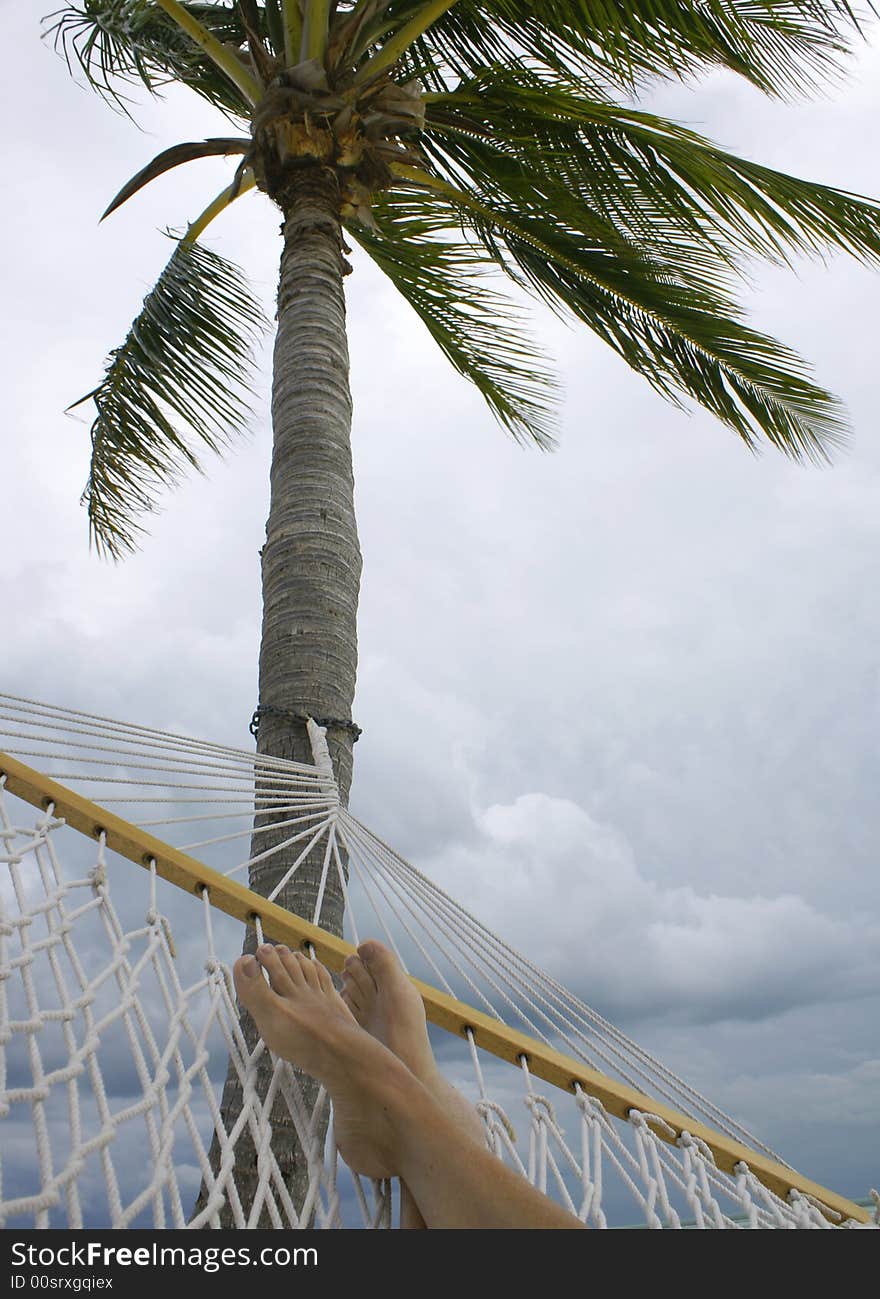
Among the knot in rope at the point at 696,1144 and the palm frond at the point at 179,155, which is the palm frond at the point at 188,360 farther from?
the knot in rope at the point at 696,1144

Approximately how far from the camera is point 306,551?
233cm

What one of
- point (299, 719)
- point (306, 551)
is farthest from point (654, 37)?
point (299, 719)

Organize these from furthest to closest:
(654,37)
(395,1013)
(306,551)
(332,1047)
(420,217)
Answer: (420,217) → (654,37) → (306,551) → (395,1013) → (332,1047)

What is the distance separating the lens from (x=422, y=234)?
3559 millimetres

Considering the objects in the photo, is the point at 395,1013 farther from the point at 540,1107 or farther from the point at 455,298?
the point at 455,298

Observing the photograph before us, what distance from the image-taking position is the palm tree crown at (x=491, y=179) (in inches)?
110

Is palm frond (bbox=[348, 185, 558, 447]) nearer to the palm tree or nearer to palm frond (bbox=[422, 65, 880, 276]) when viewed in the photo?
the palm tree

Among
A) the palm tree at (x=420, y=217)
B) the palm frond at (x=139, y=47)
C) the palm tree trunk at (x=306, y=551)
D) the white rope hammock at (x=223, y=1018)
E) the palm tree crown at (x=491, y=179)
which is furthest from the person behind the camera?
the palm frond at (x=139, y=47)

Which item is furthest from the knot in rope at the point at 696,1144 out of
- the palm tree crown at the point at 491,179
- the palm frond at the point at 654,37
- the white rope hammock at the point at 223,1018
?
the palm frond at the point at 654,37

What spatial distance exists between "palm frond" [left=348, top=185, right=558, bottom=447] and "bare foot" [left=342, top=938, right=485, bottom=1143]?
2.56 m

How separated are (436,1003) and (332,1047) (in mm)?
245

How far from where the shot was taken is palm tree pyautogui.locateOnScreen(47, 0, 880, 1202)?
2.49m

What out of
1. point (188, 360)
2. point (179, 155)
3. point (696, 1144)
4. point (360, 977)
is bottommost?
point (696, 1144)

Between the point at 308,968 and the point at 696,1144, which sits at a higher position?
the point at 308,968
